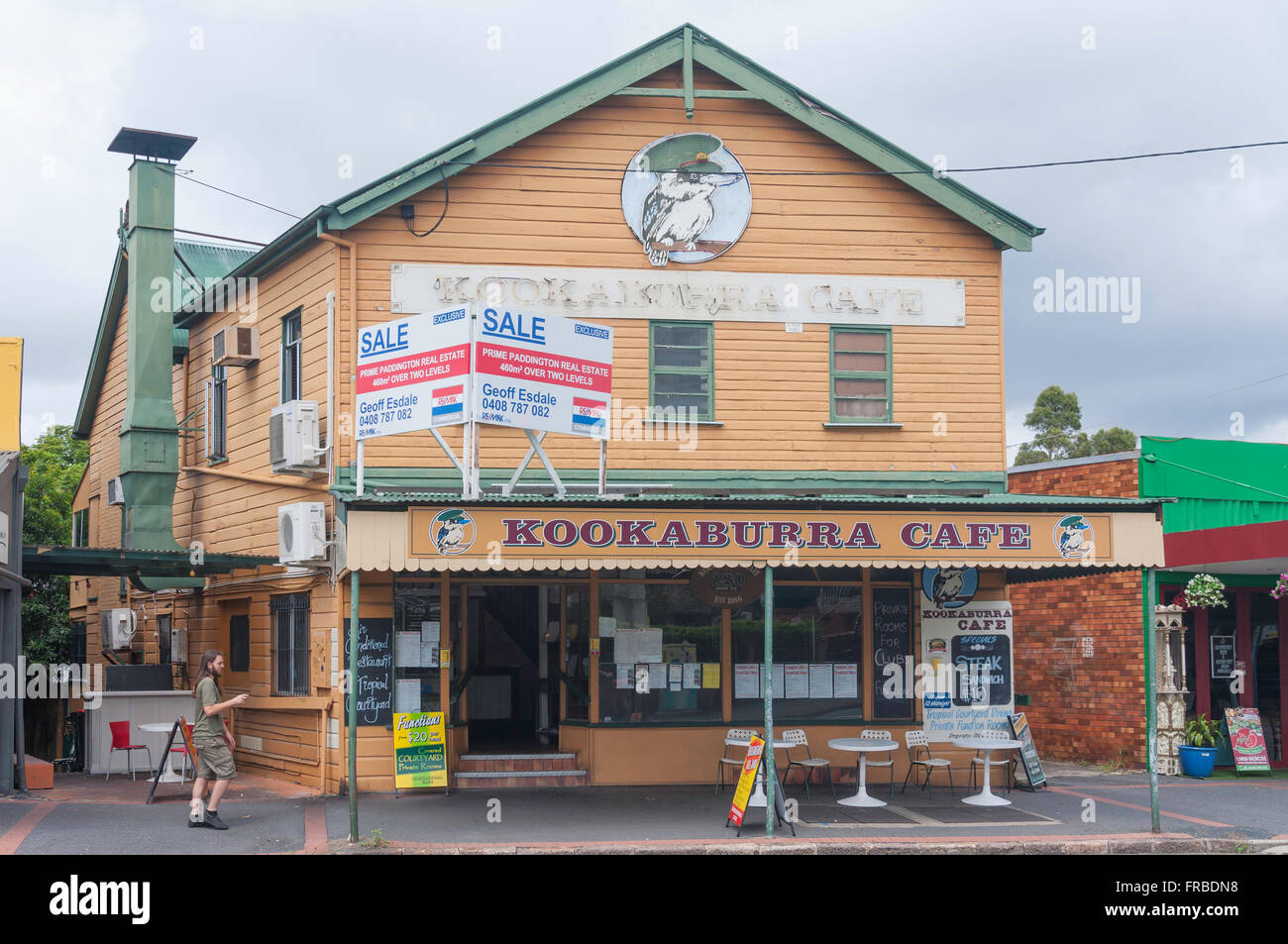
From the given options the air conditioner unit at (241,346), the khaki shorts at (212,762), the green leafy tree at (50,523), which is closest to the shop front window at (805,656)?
the khaki shorts at (212,762)

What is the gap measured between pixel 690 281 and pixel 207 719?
749cm

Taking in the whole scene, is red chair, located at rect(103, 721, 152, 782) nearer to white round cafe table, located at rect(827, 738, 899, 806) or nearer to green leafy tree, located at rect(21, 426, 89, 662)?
green leafy tree, located at rect(21, 426, 89, 662)

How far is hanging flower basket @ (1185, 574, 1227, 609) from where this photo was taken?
17750mm

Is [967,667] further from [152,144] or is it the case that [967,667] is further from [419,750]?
[152,144]

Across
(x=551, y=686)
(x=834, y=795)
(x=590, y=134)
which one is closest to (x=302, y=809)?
(x=551, y=686)

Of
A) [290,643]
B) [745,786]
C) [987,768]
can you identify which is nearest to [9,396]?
[290,643]

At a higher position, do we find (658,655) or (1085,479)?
(1085,479)

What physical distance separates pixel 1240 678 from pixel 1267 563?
2.28 meters

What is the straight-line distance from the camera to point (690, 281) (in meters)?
15.8

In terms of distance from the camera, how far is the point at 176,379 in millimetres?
20641

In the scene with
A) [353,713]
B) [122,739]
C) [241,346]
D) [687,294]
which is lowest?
[122,739]

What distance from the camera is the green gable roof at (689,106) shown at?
50.0 feet

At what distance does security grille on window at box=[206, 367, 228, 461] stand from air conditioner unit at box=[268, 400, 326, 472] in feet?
12.3

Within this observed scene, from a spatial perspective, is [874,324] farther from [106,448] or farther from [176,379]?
[106,448]
